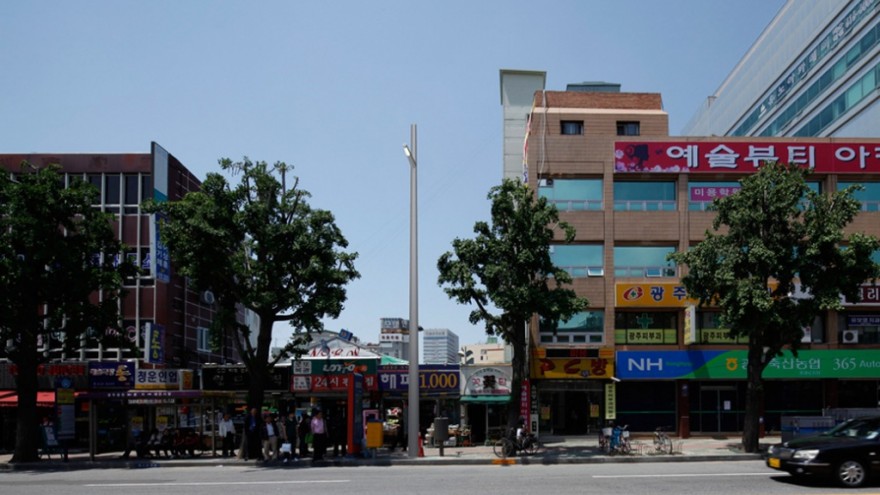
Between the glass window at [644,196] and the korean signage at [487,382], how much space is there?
8.63 m

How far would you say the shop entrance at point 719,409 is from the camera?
1399 inches

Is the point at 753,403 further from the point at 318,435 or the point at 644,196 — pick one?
the point at 318,435

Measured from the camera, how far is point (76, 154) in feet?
124

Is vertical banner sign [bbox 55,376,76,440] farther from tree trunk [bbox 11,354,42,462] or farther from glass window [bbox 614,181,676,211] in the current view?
glass window [bbox 614,181,676,211]

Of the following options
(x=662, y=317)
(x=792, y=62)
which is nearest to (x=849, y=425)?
(x=662, y=317)

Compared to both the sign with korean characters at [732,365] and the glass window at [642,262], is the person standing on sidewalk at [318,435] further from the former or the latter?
the glass window at [642,262]

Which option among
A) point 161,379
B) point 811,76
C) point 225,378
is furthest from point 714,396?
point 811,76

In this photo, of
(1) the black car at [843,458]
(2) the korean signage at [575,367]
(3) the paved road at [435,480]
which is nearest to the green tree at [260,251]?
(3) the paved road at [435,480]

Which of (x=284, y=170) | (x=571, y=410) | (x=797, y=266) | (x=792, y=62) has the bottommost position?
(x=571, y=410)

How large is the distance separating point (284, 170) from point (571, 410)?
1627 cm

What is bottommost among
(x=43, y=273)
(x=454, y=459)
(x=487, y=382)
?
(x=454, y=459)

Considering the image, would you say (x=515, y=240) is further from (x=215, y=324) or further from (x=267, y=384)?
(x=267, y=384)

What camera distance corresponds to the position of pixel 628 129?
1511 inches

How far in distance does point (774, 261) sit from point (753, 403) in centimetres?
483
